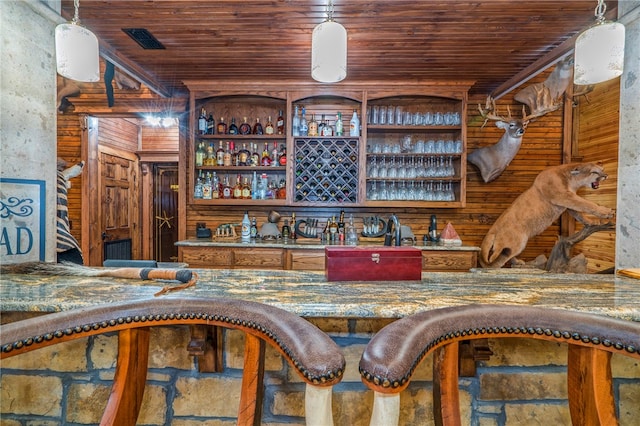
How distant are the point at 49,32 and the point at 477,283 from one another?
8.50ft

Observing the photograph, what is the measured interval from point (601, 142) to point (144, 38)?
4.83m

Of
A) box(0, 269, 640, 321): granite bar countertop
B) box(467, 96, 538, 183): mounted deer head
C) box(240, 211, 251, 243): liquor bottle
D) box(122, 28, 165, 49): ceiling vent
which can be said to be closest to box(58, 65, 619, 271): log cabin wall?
box(467, 96, 538, 183): mounted deer head

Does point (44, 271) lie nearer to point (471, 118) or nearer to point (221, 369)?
point (221, 369)

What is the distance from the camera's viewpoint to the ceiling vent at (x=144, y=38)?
2732mm

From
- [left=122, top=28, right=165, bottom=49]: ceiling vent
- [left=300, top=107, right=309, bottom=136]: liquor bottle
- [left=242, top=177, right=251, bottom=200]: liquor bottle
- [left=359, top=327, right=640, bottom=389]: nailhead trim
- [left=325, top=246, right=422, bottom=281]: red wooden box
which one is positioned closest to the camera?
[left=359, top=327, right=640, bottom=389]: nailhead trim

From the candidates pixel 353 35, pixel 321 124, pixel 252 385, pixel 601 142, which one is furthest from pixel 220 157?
pixel 601 142

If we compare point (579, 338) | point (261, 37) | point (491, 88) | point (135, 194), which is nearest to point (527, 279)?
point (579, 338)

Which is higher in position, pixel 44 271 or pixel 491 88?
pixel 491 88

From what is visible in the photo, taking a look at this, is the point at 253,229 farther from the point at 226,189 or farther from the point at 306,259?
the point at 306,259

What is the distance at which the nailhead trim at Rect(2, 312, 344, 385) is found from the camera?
21.5 inches

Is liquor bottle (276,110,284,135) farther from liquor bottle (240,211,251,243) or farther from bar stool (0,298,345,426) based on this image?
bar stool (0,298,345,426)

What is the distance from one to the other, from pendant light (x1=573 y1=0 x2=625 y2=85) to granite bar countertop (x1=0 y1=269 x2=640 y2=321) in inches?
39.4

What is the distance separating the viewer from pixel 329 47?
5.42 feet

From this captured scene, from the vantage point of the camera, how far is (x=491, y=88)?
385 centimetres
